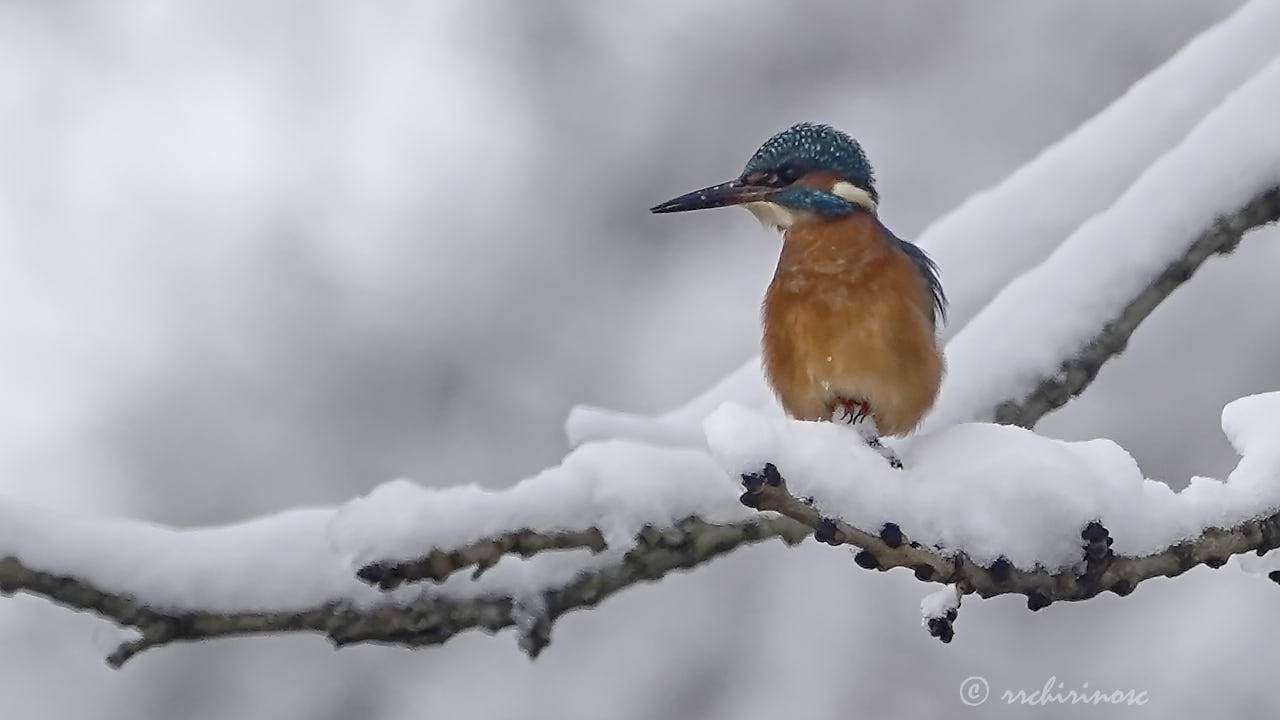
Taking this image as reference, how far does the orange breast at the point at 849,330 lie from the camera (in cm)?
248

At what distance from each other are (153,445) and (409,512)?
17.6 feet

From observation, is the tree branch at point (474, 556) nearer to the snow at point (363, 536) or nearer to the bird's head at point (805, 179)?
the snow at point (363, 536)

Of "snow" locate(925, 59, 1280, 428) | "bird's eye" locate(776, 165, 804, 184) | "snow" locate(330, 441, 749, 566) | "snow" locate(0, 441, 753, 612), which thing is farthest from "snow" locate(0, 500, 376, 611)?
"snow" locate(925, 59, 1280, 428)

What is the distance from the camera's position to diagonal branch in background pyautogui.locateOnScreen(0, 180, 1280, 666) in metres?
1.87

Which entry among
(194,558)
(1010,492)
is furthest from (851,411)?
(194,558)

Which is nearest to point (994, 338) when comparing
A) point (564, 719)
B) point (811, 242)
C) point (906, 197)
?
point (811, 242)

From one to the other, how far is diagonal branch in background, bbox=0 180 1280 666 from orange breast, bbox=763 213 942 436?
0.28 m

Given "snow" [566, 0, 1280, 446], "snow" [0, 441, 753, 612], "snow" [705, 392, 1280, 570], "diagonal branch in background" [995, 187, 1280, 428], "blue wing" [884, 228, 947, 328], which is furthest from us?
"snow" [566, 0, 1280, 446]

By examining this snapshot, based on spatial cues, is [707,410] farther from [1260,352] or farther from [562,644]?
[1260,352]

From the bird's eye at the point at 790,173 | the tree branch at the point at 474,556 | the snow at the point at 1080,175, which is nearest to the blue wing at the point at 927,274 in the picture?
the bird's eye at the point at 790,173

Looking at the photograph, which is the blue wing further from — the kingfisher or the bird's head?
the bird's head

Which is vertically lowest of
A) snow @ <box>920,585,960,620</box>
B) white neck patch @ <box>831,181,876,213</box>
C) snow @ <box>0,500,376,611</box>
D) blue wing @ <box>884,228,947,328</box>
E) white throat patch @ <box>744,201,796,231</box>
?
snow @ <box>0,500,376,611</box>

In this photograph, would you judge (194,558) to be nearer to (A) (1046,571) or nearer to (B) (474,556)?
(B) (474,556)

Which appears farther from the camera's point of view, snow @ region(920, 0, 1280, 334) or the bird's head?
snow @ region(920, 0, 1280, 334)
